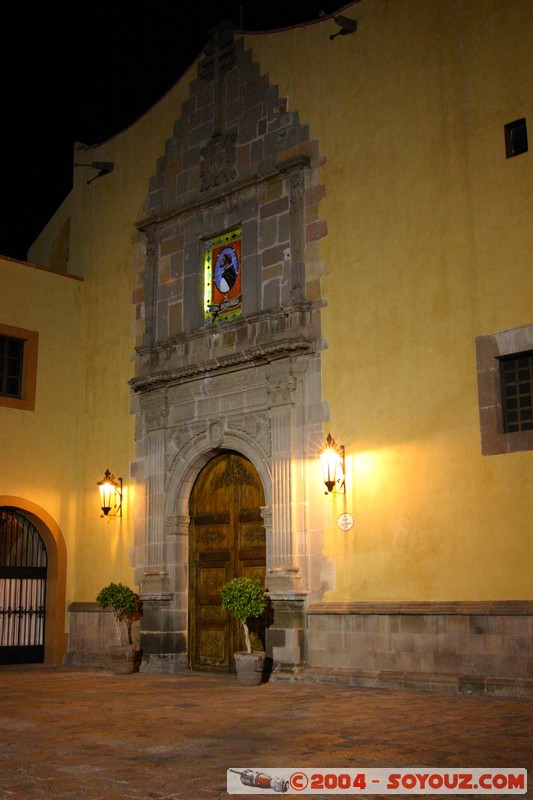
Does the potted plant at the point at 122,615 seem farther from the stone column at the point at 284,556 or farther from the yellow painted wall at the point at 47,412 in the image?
the stone column at the point at 284,556

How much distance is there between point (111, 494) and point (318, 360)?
5.30 m

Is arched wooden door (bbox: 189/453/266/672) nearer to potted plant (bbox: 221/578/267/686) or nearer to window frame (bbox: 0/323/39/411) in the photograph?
potted plant (bbox: 221/578/267/686)

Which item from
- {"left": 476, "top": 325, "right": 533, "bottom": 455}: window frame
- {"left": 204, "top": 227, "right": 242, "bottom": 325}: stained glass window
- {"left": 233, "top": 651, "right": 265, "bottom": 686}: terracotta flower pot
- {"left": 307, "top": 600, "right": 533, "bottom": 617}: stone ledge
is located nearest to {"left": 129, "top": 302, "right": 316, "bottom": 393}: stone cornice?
{"left": 204, "top": 227, "right": 242, "bottom": 325}: stained glass window

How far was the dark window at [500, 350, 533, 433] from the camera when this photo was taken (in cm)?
1178

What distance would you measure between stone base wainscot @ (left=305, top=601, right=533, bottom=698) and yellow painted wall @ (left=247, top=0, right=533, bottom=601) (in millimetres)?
250

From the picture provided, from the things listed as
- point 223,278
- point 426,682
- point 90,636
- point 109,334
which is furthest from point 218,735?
point 109,334

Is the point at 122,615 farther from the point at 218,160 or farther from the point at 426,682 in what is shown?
the point at 218,160

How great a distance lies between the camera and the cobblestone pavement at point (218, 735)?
6703mm

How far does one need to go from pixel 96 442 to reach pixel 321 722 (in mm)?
9962

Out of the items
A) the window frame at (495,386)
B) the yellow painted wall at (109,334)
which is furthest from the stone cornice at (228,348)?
the window frame at (495,386)

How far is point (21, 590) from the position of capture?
58.4 feet

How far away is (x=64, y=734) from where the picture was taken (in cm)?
870

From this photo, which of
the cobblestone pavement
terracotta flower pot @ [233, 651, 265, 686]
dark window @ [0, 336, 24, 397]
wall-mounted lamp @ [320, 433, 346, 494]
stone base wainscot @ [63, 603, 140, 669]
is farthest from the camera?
dark window @ [0, 336, 24, 397]

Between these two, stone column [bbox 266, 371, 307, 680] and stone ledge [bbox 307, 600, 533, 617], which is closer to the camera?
stone ledge [bbox 307, 600, 533, 617]
